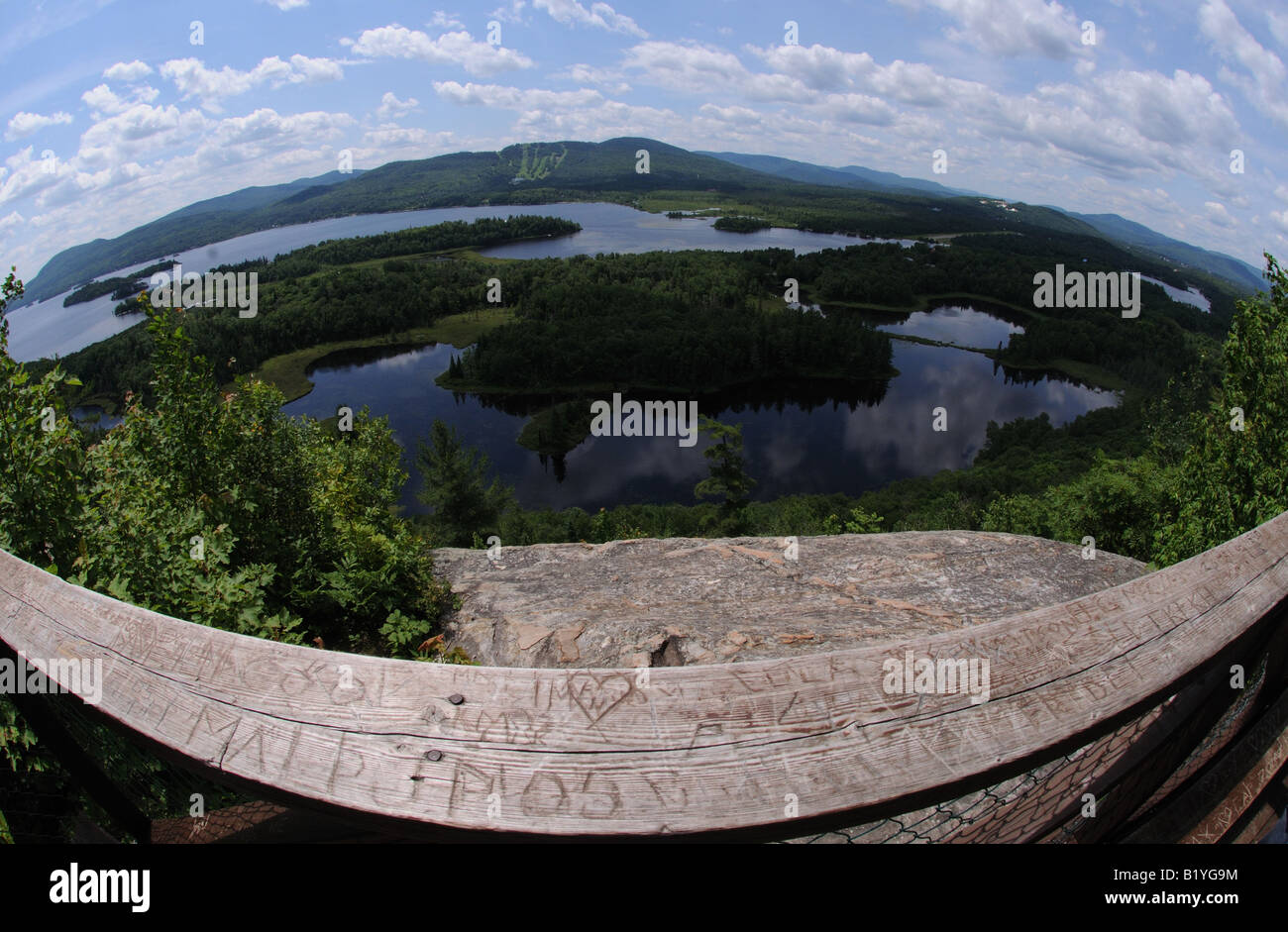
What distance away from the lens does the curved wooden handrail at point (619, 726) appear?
116 centimetres

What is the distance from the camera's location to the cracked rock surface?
22.7 ft

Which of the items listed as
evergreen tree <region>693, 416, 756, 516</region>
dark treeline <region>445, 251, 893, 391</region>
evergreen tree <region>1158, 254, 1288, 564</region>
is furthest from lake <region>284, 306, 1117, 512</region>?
evergreen tree <region>1158, 254, 1288, 564</region>

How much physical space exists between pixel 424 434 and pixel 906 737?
264 ft

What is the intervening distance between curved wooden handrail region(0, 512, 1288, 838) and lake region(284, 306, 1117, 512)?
201 feet

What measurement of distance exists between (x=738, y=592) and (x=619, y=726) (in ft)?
24.5

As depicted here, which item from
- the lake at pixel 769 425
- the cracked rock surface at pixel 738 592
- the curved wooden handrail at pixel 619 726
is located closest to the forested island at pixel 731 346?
the lake at pixel 769 425

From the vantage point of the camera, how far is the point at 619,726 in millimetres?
1231

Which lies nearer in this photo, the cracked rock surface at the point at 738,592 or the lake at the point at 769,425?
the cracked rock surface at the point at 738,592

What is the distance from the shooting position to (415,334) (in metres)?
125

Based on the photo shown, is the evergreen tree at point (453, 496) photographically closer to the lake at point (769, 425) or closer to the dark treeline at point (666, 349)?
the lake at point (769, 425)

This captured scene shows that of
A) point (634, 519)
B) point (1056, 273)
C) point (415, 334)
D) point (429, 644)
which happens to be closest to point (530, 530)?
point (634, 519)

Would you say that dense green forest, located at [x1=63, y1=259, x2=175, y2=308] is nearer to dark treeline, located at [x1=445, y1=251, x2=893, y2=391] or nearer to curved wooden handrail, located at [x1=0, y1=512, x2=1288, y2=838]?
dark treeline, located at [x1=445, y1=251, x2=893, y2=391]

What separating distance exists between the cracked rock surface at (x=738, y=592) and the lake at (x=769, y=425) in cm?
5265
